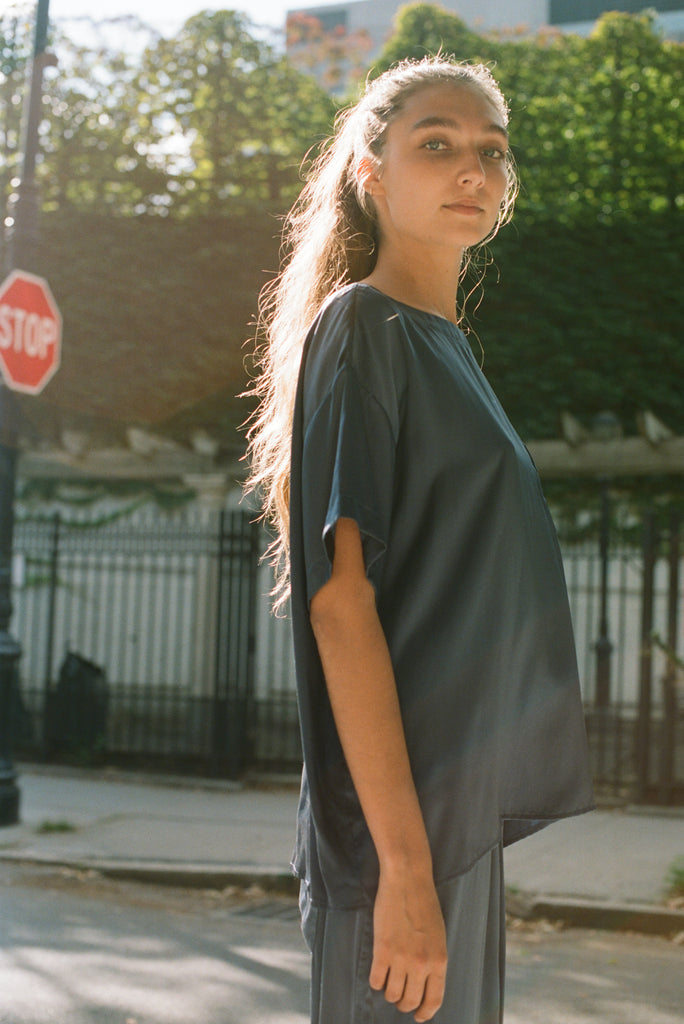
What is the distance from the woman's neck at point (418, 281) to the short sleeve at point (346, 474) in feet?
0.68

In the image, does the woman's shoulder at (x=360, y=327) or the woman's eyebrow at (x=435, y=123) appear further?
the woman's eyebrow at (x=435, y=123)

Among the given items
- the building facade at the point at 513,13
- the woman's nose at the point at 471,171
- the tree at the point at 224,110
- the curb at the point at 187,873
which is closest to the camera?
the woman's nose at the point at 471,171

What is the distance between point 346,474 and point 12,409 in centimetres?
716

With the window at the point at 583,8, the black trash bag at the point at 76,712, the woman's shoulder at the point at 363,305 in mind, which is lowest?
the black trash bag at the point at 76,712

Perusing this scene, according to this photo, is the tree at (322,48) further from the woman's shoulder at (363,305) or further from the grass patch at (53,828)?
the woman's shoulder at (363,305)

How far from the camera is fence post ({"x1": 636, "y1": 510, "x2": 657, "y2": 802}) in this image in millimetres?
8477

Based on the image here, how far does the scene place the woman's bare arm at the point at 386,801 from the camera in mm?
1269

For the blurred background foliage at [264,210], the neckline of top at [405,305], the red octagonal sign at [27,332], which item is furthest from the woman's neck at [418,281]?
the blurred background foliage at [264,210]

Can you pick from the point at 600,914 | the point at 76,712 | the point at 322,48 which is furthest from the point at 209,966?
the point at 322,48

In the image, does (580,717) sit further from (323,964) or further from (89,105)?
(89,105)

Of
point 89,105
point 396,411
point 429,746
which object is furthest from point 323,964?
point 89,105

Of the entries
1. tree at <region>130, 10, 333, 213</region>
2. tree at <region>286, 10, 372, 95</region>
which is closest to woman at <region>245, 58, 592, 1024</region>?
tree at <region>130, 10, 333, 213</region>

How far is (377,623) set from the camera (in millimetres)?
1318

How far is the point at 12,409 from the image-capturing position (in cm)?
809
